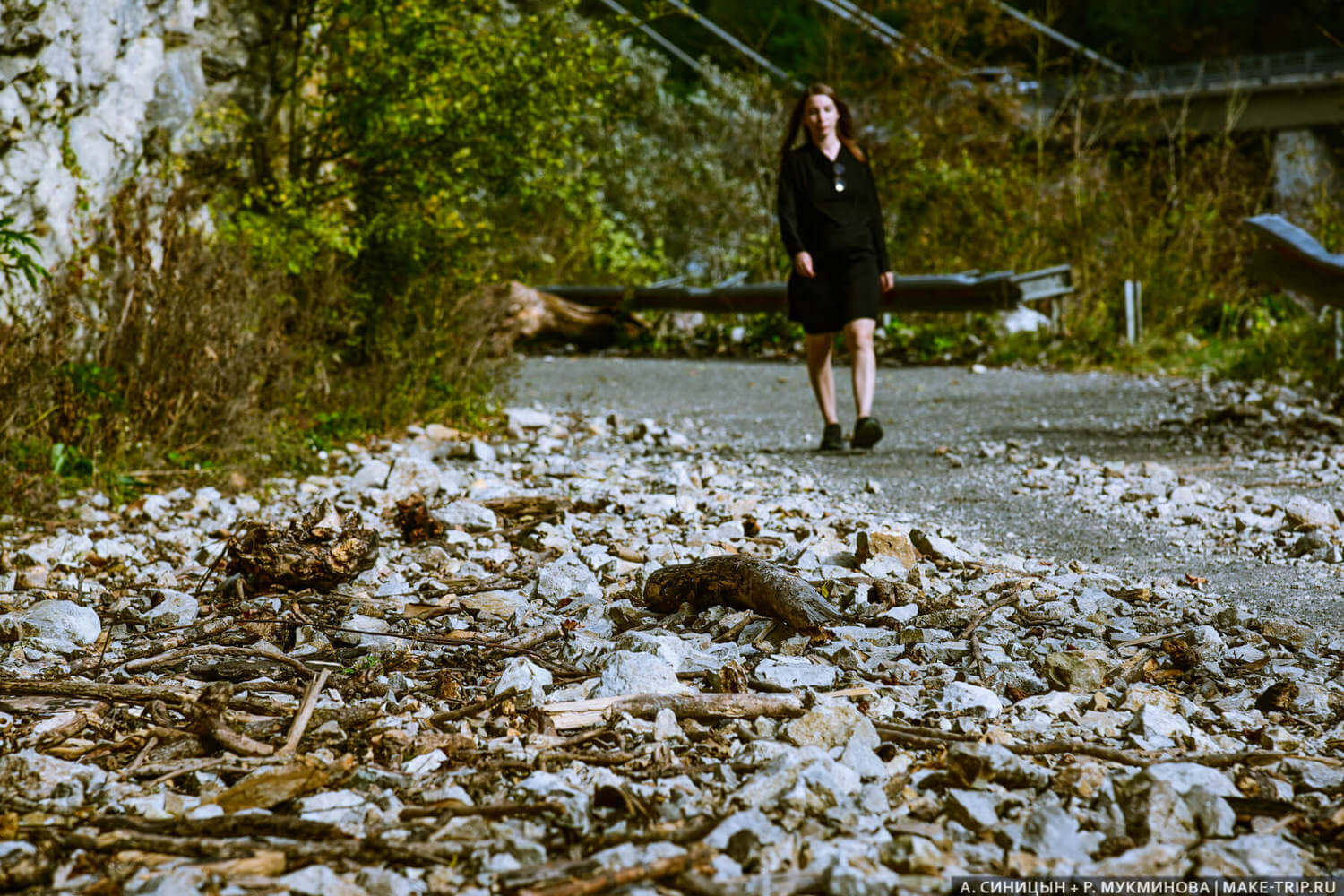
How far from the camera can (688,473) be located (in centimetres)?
494

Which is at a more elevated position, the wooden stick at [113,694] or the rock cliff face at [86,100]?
the rock cliff face at [86,100]

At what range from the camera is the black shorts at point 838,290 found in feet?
19.4

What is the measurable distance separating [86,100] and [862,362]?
389 cm

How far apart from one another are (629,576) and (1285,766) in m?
1.76

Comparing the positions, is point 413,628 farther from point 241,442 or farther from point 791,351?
point 791,351

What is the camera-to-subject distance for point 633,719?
2.15 meters

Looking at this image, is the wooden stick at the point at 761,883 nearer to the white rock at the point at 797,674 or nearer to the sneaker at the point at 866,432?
the white rock at the point at 797,674

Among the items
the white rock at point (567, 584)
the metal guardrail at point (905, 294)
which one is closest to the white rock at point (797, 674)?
the white rock at point (567, 584)

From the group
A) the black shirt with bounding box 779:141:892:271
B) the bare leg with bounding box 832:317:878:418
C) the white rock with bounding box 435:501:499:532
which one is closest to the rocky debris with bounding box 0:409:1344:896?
the white rock with bounding box 435:501:499:532

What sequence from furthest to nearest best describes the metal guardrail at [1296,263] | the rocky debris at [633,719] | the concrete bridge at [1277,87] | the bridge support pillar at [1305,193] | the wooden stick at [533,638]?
the concrete bridge at [1277,87]
the bridge support pillar at [1305,193]
the metal guardrail at [1296,263]
the wooden stick at [533,638]
the rocky debris at [633,719]

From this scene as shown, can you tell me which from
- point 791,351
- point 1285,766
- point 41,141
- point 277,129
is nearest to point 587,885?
point 1285,766

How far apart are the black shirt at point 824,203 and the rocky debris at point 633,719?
265cm

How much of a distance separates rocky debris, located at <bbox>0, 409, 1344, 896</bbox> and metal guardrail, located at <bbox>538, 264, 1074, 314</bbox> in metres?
6.31

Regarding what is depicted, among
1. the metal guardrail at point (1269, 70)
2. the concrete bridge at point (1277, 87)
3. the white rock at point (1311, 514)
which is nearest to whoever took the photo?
the white rock at point (1311, 514)
